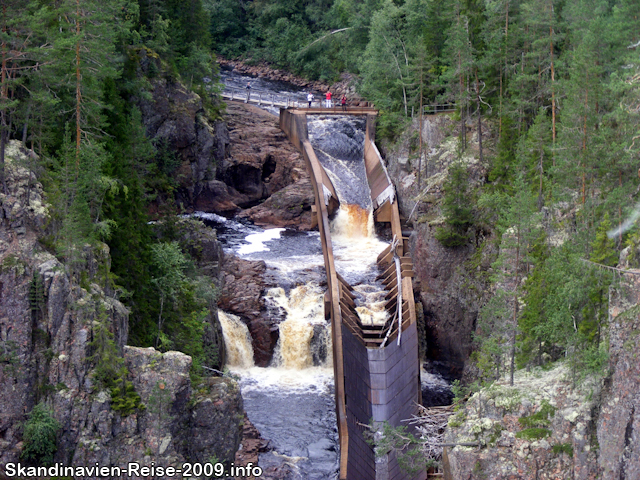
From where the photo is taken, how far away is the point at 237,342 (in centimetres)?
3675

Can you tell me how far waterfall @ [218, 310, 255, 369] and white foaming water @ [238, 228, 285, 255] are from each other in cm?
663

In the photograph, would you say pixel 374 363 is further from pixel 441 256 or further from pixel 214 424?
pixel 214 424

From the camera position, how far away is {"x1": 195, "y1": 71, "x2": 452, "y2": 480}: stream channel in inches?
1235

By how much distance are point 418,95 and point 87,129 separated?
77.0ft

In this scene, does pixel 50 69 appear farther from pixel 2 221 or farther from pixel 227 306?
pixel 227 306

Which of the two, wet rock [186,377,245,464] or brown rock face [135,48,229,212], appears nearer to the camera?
wet rock [186,377,245,464]

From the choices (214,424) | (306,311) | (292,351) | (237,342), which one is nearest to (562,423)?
(214,424)

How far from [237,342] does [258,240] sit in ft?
32.0

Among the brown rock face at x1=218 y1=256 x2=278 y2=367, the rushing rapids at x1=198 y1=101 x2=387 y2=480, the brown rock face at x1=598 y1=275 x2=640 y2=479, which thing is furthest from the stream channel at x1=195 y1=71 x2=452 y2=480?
the brown rock face at x1=598 y1=275 x2=640 y2=479

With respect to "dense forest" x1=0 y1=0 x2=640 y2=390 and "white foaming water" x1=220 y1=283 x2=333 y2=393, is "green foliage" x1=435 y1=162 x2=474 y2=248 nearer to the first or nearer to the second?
"dense forest" x1=0 y1=0 x2=640 y2=390

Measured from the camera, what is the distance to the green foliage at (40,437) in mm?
22406

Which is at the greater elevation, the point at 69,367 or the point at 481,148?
the point at 481,148

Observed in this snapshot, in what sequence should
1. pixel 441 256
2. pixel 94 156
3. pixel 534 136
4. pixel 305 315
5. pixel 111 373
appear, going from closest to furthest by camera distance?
pixel 111 373 → pixel 94 156 → pixel 534 136 → pixel 305 315 → pixel 441 256

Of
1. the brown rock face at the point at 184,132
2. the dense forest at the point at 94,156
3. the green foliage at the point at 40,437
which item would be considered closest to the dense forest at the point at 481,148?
the dense forest at the point at 94,156
